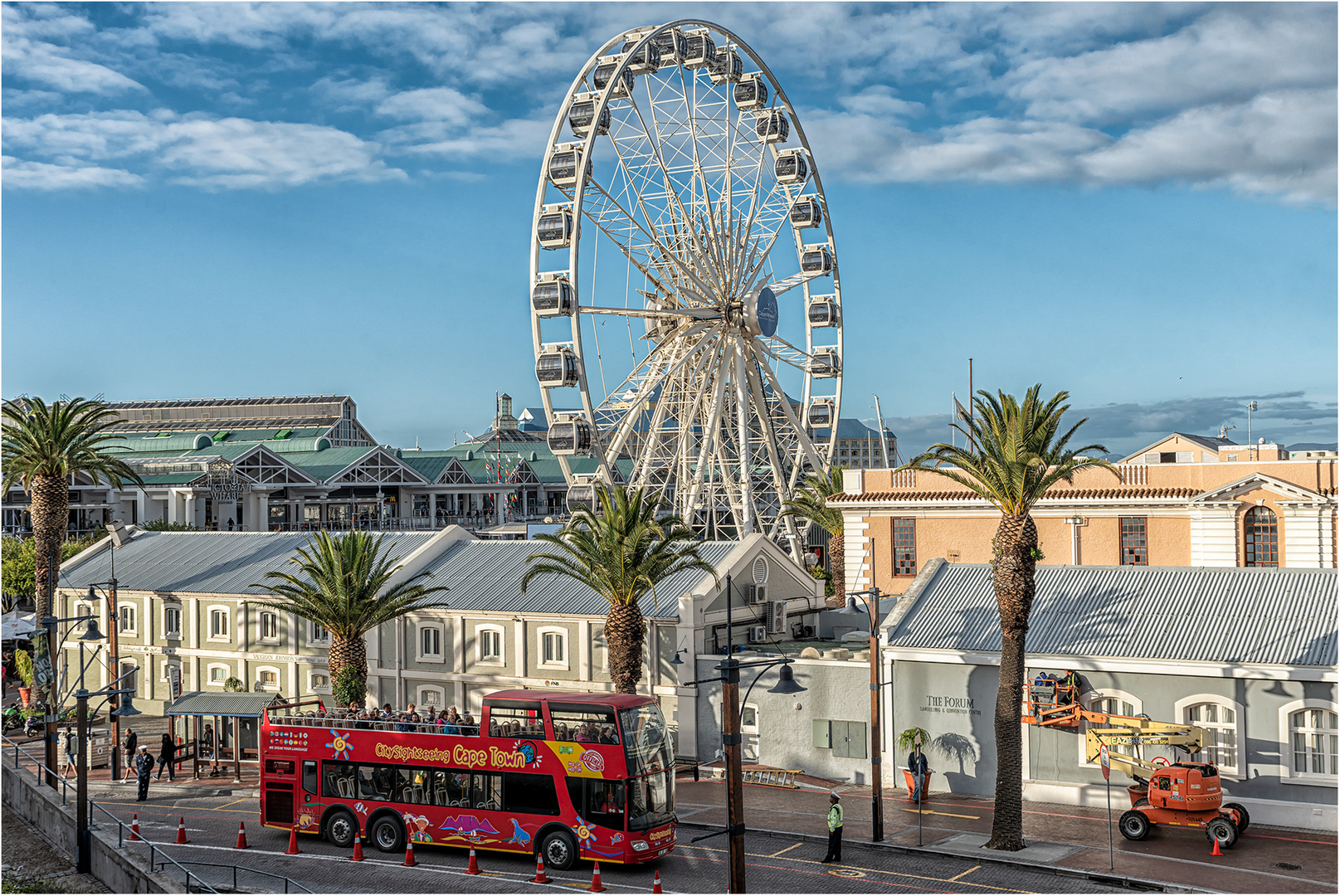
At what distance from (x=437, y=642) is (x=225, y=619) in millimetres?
9956

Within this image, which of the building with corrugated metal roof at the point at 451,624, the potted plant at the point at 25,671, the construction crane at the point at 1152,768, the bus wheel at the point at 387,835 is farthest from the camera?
the potted plant at the point at 25,671

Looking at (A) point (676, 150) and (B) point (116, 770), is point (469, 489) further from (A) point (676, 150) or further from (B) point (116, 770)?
(B) point (116, 770)

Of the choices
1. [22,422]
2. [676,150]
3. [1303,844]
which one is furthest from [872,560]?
[22,422]

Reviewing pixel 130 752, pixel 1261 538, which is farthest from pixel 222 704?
pixel 1261 538

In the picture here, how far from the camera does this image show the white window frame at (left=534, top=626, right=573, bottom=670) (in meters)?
40.2

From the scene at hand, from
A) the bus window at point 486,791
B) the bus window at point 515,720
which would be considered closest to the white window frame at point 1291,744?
the bus window at point 515,720

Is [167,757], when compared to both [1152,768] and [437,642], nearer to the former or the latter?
[437,642]

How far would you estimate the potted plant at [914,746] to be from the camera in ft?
107

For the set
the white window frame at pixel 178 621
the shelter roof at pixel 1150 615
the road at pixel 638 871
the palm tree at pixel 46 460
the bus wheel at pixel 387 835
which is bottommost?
the road at pixel 638 871

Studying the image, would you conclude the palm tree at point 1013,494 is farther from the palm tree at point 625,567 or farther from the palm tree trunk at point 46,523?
the palm tree trunk at point 46,523

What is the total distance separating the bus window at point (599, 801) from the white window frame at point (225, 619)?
82.5ft

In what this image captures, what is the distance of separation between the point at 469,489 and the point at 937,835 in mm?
86273

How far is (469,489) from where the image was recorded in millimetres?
111562

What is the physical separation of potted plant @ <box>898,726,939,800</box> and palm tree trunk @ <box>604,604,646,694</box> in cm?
762
